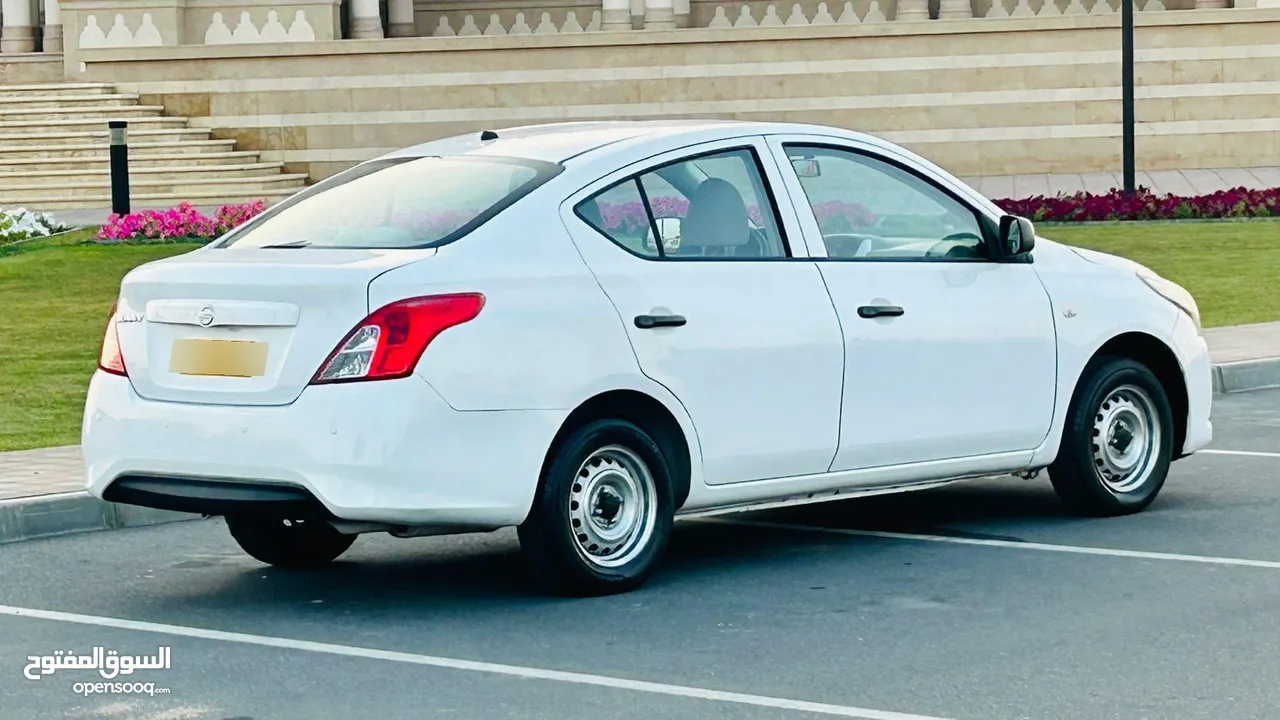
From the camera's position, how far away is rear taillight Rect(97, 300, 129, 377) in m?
7.54

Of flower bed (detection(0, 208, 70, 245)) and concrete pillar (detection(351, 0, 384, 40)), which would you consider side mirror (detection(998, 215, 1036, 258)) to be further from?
concrete pillar (detection(351, 0, 384, 40))

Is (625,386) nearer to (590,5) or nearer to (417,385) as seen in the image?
(417,385)

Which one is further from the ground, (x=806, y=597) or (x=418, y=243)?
(x=418, y=243)

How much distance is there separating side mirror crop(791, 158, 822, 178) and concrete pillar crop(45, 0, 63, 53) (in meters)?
38.4

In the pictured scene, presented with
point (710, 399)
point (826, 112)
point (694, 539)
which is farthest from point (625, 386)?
point (826, 112)

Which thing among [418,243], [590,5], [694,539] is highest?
[590,5]

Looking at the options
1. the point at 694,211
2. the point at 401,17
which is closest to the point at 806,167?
the point at 694,211

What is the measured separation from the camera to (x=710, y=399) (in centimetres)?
775

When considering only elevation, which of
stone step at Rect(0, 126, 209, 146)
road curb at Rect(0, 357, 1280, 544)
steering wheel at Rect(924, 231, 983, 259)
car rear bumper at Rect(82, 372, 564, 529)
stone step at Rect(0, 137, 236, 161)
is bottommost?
road curb at Rect(0, 357, 1280, 544)

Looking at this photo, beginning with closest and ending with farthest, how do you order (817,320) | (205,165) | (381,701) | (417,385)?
(381,701) → (417,385) → (817,320) → (205,165)

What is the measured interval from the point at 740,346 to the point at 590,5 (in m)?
42.7

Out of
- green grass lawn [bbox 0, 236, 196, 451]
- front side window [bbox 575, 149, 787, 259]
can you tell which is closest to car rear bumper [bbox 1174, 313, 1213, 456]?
front side window [bbox 575, 149, 787, 259]

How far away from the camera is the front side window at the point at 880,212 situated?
329 inches

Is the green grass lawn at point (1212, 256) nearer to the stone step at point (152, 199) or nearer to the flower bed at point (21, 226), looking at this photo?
the flower bed at point (21, 226)
